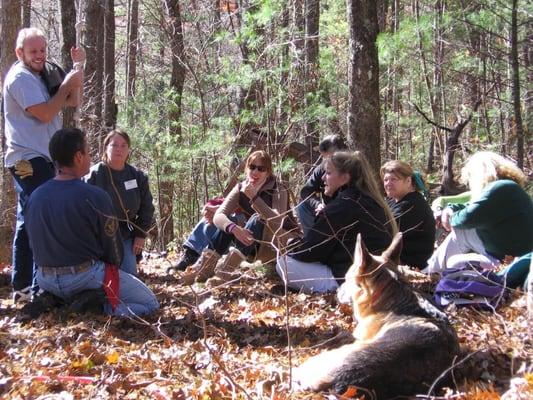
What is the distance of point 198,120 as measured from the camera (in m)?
12.5

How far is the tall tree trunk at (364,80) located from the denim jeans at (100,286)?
11.3 ft

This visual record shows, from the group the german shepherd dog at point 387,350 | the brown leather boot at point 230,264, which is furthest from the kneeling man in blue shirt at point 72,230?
the german shepherd dog at point 387,350

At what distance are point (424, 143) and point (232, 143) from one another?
10.9 metres

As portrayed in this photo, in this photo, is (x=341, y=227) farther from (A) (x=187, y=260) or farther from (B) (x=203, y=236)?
(A) (x=187, y=260)

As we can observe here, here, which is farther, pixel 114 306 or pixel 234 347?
pixel 114 306

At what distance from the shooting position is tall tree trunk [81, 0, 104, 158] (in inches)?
401

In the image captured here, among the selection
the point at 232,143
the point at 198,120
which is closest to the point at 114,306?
the point at 232,143

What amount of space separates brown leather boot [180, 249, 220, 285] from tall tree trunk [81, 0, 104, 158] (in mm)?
5137

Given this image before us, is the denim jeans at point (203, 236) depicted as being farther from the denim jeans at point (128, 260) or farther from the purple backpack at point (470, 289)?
the purple backpack at point (470, 289)

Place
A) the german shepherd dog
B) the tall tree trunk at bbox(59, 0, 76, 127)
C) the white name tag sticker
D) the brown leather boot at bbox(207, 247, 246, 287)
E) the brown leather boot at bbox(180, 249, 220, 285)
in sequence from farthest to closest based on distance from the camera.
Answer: the tall tree trunk at bbox(59, 0, 76, 127) → the white name tag sticker → the brown leather boot at bbox(180, 249, 220, 285) → the brown leather boot at bbox(207, 247, 246, 287) → the german shepherd dog

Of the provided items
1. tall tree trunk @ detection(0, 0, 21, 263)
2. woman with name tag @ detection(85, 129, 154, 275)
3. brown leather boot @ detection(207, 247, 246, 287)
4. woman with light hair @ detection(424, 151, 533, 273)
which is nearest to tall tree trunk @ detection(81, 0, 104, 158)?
tall tree trunk @ detection(0, 0, 21, 263)

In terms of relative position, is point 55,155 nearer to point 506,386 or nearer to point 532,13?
point 506,386

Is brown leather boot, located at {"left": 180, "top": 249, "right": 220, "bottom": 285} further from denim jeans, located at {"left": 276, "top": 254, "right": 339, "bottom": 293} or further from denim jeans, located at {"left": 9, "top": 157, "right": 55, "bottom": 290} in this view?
denim jeans, located at {"left": 9, "top": 157, "right": 55, "bottom": 290}

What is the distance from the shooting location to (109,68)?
1489 cm
